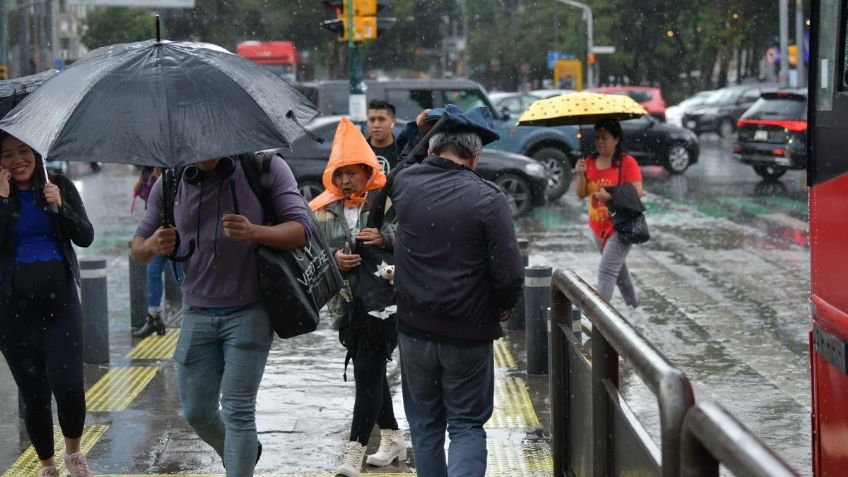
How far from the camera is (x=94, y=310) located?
27.8 feet

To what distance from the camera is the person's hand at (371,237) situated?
18.7 ft

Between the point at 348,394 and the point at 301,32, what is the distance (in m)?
48.5

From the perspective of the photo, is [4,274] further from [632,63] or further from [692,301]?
[632,63]

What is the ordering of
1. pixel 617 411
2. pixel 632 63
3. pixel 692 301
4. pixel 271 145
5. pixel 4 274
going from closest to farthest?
pixel 617 411, pixel 271 145, pixel 4 274, pixel 692 301, pixel 632 63

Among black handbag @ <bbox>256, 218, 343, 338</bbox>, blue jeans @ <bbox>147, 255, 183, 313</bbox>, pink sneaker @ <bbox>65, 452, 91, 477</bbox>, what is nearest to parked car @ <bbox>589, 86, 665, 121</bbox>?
blue jeans @ <bbox>147, 255, 183, 313</bbox>

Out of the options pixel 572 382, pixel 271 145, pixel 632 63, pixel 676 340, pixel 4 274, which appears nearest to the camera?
pixel 271 145

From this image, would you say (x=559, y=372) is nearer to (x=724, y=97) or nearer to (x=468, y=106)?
(x=468, y=106)

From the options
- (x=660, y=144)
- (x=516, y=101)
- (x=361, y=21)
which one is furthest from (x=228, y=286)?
(x=660, y=144)

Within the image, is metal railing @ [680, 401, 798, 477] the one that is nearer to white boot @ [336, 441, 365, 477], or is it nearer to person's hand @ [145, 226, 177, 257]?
person's hand @ [145, 226, 177, 257]

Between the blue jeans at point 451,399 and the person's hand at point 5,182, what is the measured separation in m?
1.88

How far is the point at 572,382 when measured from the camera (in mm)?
5062

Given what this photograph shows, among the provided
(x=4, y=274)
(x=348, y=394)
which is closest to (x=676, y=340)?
(x=348, y=394)

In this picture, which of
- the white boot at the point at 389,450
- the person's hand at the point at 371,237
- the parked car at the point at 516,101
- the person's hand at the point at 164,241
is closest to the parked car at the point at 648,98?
the parked car at the point at 516,101

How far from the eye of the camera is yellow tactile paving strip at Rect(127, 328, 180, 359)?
29.3ft
